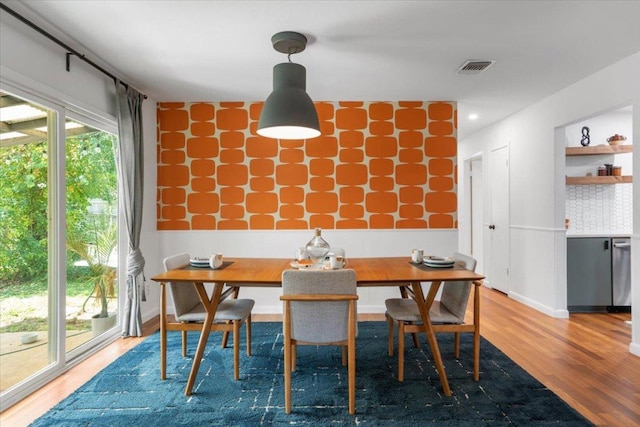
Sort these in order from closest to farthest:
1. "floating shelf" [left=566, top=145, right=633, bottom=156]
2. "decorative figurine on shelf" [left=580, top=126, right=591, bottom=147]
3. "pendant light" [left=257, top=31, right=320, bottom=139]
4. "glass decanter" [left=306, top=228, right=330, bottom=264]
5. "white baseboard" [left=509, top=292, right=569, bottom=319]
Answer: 1. "pendant light" [left=257, top=31, right=320, bottom=139]
2. "glass decanter" [left=306, top=228, right=330, bottom=264]
3. "white baseboard" [left=509, top=292, right=569, bottom=319]
4. "floating shelf" [left=566, top=145, right=633, bottom=156]
5. "decorative figurine on shelf" [left=580, top=126, right=591, bottom=147]

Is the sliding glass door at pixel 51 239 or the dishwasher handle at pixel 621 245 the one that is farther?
the dishwasher handle at pixel 621 245

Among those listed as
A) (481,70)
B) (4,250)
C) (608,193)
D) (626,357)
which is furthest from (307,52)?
(608,193)

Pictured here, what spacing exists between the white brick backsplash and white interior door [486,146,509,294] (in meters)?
0.82

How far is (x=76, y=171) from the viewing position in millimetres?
3154

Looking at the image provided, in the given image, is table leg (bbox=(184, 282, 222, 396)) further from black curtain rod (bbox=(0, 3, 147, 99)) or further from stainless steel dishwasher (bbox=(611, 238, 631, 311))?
stainless steel dishwasher (bbox=(611, 238, 631, 311))

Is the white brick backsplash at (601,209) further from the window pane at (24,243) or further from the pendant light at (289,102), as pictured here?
the window pane at (24,243)

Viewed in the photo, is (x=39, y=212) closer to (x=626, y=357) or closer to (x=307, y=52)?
(x=307, y=52)

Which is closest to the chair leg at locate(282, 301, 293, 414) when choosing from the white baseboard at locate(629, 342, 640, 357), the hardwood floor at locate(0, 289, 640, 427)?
the hardwood floor at locate(0, 289, 640, 427)

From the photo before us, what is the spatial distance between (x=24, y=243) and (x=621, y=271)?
5555 millimetres

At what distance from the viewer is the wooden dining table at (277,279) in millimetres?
2334

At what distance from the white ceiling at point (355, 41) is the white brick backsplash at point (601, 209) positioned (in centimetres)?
145

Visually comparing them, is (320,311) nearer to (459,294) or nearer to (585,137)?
(459,294)

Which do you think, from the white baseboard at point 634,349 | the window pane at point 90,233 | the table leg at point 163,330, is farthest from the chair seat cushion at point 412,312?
the window pane at point 90,233

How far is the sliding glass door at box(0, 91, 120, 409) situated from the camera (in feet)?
8.00
